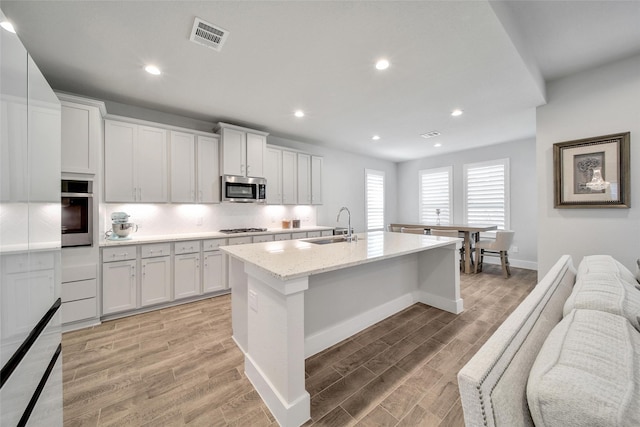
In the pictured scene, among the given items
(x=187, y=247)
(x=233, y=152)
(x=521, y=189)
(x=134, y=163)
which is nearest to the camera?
(x=134, y=163)

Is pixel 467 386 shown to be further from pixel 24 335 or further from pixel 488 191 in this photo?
pixel 488 191

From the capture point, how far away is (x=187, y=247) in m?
3.42

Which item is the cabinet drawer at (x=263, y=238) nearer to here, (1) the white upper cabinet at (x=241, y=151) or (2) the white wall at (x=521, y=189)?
(1) the white upper cabinet at (x=241, y=151)

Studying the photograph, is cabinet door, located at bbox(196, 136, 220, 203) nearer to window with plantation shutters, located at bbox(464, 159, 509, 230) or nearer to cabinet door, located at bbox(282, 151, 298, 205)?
cabinet door, located at bbox(282, 151, 298, 205)

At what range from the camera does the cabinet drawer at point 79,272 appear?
2660 millimetres

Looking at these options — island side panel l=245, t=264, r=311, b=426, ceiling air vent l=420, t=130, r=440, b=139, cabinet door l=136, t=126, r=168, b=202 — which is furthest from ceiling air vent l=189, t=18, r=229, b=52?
ceiling air vent l=420, t=130, r=440, b=139

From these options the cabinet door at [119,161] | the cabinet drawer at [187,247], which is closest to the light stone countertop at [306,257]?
the cabinet drawer at [187,247]

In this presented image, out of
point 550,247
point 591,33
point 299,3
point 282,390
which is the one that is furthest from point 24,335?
point 550,247

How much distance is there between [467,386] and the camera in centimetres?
64

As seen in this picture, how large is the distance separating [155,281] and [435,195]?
6462 mm

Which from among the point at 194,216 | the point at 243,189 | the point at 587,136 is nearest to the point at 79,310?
the point at 194,216

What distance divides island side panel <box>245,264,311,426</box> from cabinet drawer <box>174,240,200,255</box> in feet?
7.07

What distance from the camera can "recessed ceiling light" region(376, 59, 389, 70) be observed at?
2.47 metres

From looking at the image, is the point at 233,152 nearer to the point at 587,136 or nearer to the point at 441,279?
the point at 441,279
